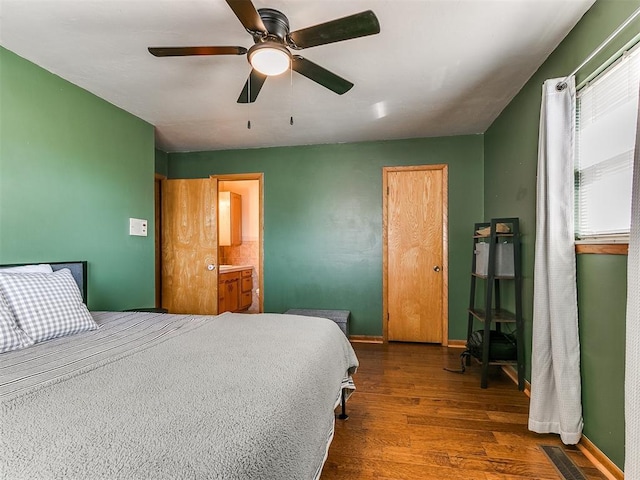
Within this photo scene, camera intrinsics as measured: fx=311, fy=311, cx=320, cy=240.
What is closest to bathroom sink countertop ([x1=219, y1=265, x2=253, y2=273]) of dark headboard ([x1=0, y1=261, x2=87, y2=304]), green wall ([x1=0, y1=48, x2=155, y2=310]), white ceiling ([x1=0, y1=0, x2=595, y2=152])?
green wall ([x1=0, y1=48, x2=155, y2=310])

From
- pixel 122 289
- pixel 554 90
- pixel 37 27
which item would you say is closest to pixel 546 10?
pixel 554 90

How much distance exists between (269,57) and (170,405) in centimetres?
161

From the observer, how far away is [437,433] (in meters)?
1.94

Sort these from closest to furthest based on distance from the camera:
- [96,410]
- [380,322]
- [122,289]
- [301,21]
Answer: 1. [96,410]
2. [301,21]
3. [122,289]
4. [380,322]

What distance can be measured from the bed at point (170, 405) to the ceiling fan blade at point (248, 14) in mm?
1478

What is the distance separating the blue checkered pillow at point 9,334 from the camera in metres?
1.42

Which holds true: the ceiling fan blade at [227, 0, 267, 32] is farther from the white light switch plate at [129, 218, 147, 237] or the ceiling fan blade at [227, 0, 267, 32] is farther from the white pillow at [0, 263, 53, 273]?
the white light switch plate at [129, 218, 147, 237]

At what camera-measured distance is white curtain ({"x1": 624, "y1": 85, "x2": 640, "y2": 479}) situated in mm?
1203

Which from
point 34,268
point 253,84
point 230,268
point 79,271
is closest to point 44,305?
point 34,268

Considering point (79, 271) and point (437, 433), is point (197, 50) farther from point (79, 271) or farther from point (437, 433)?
point (437, 433)

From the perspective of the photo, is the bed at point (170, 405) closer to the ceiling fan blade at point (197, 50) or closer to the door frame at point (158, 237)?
the ceiling fan blade at point (197, 50)

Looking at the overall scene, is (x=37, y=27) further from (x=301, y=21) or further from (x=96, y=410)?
(x=96, y=410)

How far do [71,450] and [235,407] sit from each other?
1.22ft

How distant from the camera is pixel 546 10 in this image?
169 cm
